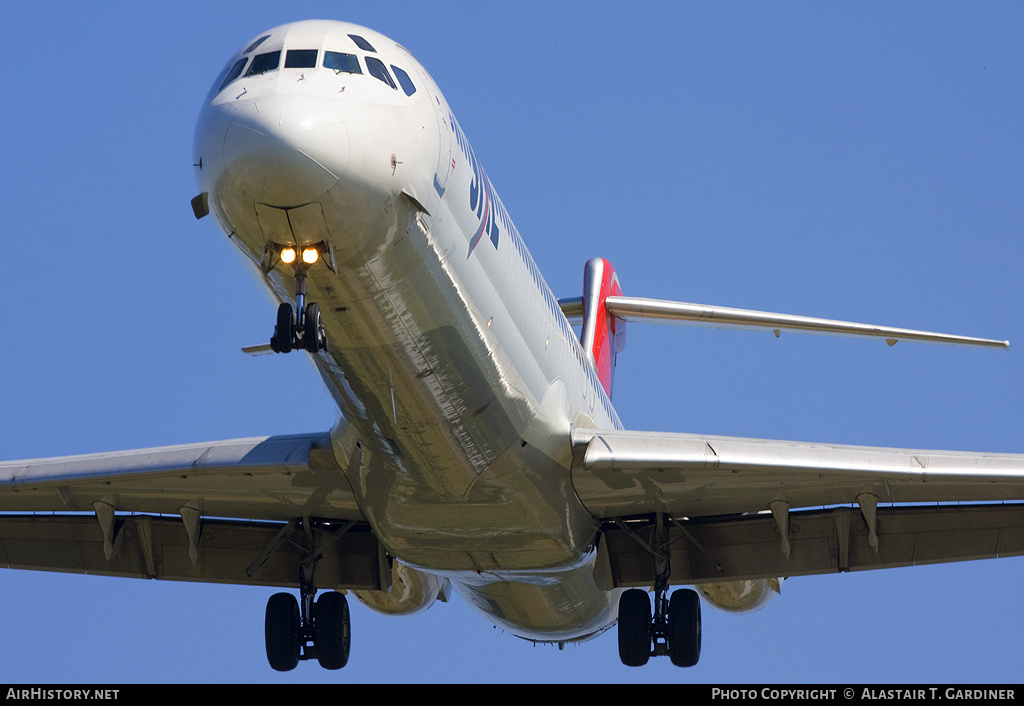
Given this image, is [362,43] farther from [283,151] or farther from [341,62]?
[283,151]

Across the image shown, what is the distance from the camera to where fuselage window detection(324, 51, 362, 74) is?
39.1 ft

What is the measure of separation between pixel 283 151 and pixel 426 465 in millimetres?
4435

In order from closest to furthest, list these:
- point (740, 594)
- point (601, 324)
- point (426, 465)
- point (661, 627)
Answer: point (426, 465), point (661, 627), point (740, 594), point (601, 324)

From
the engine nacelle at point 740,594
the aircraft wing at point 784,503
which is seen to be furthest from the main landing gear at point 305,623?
the engine nacelle at point 740,594

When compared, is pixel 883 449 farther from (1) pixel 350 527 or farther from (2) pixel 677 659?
(1) pixel 350 527

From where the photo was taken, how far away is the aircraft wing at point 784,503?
620 inches

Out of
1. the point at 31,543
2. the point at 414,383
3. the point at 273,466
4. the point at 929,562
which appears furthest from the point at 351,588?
the point at 929,562

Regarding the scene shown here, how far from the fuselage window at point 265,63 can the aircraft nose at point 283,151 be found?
0.60 m

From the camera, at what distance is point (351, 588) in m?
18.9

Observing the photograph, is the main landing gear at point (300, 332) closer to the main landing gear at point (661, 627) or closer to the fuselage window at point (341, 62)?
the fuselage window at point (341, 62)

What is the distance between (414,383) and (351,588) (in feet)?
20.5

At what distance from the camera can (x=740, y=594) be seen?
775 inches

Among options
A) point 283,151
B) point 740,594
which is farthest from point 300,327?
point 740,594
